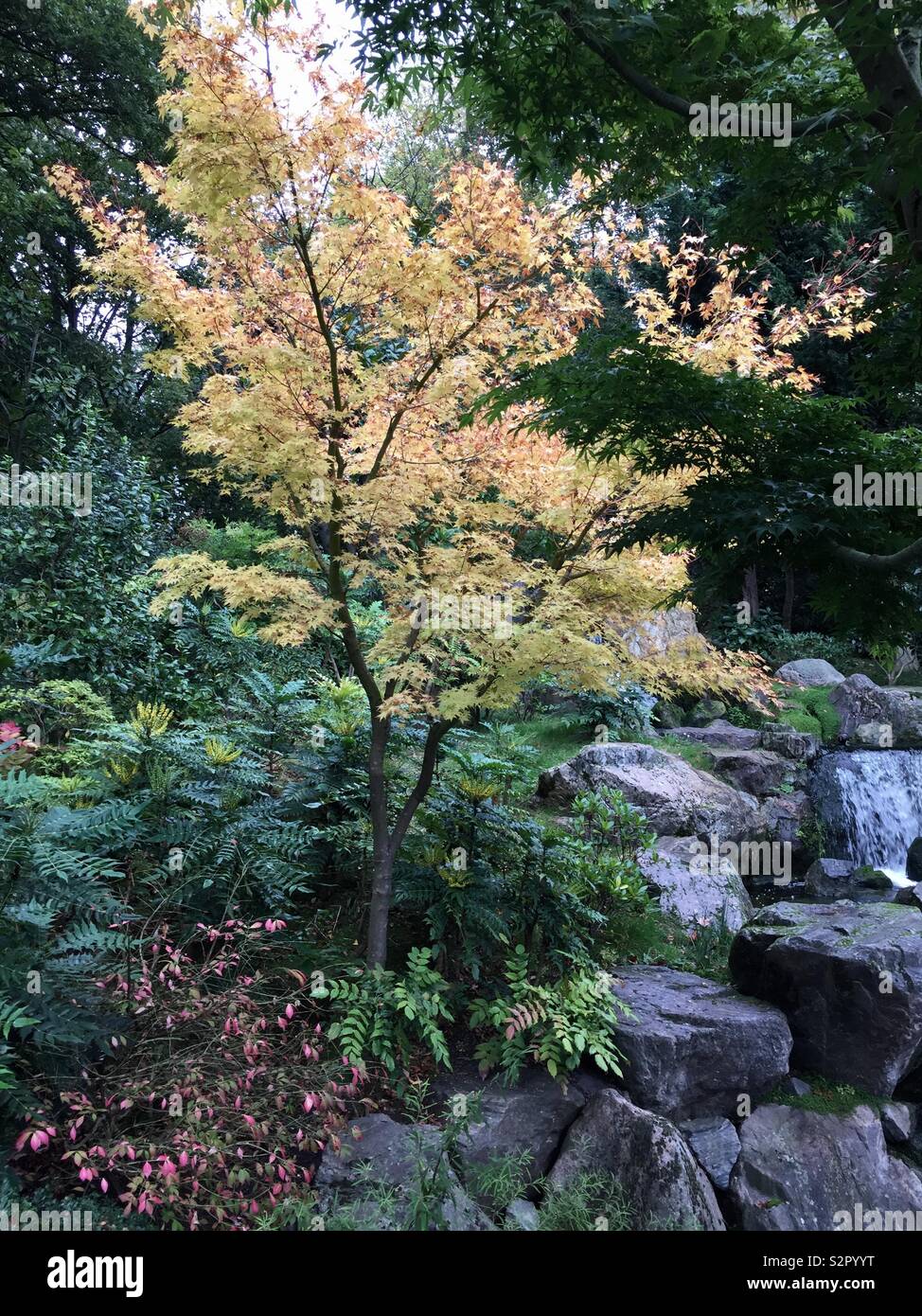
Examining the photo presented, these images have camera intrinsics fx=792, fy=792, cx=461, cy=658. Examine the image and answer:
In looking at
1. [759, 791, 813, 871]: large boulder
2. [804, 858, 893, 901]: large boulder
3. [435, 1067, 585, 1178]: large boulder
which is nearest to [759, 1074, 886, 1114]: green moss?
[435, 1067, 585, 1178]: large boulder

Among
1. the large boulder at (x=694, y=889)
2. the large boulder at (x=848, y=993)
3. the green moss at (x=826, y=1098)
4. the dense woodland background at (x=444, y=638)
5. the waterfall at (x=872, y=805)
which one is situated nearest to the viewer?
the dense woodland background at (x=444, y=638)

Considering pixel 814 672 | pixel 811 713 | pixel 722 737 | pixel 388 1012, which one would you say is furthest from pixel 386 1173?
pixel 814 672

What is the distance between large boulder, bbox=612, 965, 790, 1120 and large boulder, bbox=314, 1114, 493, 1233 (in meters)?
1.36

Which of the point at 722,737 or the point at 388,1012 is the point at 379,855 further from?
the point at 722,737

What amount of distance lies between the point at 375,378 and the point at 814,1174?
203 inches

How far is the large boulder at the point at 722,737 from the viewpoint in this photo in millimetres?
11367

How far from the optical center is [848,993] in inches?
200

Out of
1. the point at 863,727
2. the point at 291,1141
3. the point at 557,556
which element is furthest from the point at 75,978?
the point at 863,727

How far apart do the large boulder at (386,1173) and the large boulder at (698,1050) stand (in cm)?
136

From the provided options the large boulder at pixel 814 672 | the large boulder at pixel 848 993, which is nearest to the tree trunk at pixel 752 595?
the large boulder at pixel 814 672

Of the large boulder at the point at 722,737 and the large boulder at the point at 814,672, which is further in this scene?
the large boulder at the point at 814,672

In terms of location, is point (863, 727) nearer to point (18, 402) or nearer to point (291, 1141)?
point (291, 1141)

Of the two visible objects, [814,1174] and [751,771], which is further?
[751,771]

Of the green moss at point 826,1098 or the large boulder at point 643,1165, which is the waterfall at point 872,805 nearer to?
the green moss at point 826,1098
